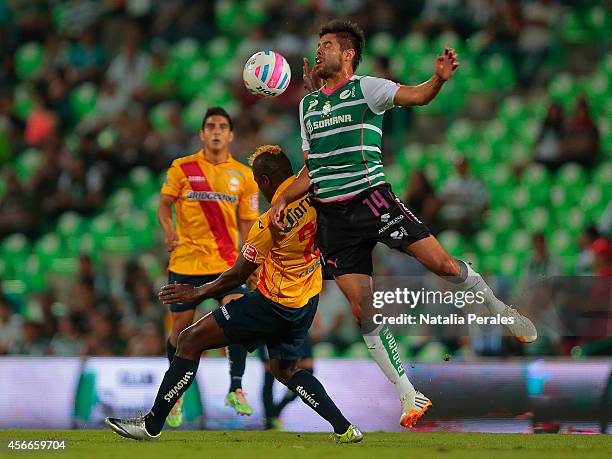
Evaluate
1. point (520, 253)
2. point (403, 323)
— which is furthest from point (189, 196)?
point (520, 253)

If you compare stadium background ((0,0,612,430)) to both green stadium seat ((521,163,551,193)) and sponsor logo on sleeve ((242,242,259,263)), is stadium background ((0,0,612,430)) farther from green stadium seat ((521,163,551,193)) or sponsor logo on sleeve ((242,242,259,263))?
sponsor logo on sleeve ((242,242,259,263))

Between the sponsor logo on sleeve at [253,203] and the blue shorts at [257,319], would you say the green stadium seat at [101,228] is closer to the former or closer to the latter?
the sponsor logo on sleeve at [253,203]

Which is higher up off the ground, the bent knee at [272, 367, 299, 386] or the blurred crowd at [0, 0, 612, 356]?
Answer: the blurred crowd at [0, 0, 612, 356]

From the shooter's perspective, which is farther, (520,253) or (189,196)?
(520,253)

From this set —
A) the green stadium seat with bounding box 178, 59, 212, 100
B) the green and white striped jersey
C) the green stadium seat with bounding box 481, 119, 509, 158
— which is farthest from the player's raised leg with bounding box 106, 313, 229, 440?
the green stadium seat with bounding box 178, 59, 212, 100

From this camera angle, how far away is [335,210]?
759 centimetres

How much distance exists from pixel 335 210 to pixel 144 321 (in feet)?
15.8

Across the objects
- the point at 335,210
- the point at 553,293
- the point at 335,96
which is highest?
the point at 335,96

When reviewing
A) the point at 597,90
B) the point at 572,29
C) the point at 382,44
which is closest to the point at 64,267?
the point at 382,44

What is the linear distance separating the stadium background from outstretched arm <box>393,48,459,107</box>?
3.92 meters

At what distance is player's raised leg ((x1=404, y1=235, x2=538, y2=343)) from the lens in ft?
24.4

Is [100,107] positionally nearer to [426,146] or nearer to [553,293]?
[426,146]

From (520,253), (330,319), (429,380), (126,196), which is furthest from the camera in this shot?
(126,196)

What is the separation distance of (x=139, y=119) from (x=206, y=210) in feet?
21.4
